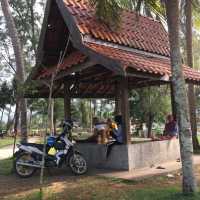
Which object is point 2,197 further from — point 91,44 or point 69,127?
point 91,44

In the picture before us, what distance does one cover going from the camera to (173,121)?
13469 mm

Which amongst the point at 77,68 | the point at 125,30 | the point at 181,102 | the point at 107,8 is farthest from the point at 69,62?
the point at 181,102

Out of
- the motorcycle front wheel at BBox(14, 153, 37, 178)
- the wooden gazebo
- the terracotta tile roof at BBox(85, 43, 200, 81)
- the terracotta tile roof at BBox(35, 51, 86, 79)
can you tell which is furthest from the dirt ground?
the terracotta tile roof at BBox(35, 51, 86, 79)

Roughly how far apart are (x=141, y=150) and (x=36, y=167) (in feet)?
9.78

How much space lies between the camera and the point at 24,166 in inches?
432

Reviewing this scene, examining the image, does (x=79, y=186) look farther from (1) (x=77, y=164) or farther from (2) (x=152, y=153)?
(2) (x=152, y=153)

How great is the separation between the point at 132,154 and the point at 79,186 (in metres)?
2.45

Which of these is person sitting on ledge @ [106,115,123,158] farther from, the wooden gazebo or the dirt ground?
the dirt ground

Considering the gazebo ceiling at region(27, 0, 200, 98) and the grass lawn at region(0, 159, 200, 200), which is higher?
the gazebo ceiling at region(27, 0, 200, 98)

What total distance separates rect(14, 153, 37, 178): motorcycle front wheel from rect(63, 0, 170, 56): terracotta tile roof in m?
3.70

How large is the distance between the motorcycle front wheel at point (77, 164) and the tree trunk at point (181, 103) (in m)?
3.81

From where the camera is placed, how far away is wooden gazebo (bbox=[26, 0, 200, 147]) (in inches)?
428

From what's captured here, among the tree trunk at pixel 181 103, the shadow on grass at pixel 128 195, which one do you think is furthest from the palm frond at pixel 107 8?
the shadow on grass at pixel 128 195

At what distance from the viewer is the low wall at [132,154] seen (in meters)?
11.3
